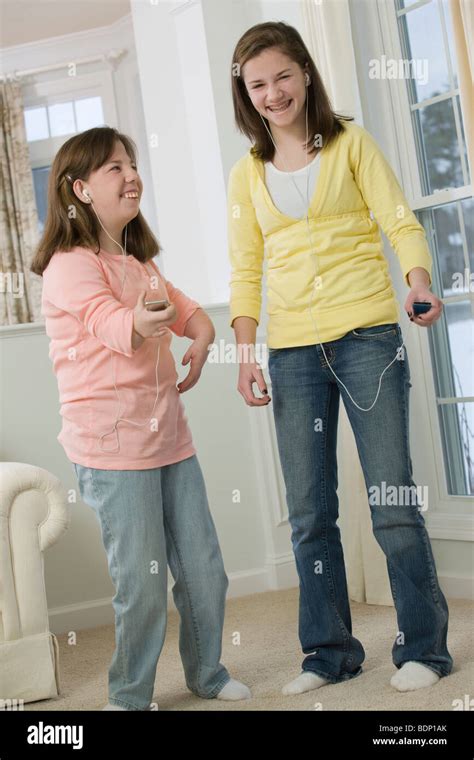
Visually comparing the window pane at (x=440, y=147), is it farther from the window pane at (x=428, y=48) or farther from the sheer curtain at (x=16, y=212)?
the sheer curtain at (x=16, y=212)

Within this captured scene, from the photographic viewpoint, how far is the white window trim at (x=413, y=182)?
277cm

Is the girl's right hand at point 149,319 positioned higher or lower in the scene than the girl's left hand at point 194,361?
higher

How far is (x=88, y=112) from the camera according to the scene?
5.80 meters

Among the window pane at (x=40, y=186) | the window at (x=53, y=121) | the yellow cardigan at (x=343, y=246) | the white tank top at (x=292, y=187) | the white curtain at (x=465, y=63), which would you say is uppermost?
the window at (x=53, y=121)

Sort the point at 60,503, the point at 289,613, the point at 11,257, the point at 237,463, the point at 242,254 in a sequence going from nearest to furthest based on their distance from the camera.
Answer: the point at 242,254 < the point at 60,503 < the point at 289,613 < the point at 237,463 < the point at 11,257

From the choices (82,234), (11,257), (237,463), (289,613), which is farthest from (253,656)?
(11,257)

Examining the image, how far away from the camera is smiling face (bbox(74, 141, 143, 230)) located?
1.86 m

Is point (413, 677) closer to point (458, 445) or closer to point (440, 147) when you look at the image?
point (458, 445)

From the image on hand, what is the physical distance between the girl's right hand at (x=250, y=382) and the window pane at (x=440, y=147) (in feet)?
3.82

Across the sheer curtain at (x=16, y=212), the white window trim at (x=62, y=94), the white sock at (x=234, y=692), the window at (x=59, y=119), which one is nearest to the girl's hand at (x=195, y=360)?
the white sock at (x=234, y=692)

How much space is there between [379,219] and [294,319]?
0.27 m

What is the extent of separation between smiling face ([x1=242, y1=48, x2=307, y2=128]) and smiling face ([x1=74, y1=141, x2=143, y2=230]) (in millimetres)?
302

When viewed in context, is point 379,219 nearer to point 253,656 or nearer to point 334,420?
point 334,420
